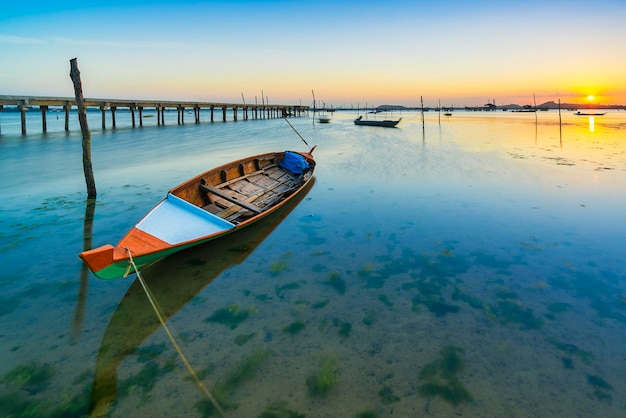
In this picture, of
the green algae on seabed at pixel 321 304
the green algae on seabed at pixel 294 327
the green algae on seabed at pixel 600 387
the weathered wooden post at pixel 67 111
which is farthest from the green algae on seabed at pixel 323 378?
the weathered wooden post at pixel 67 111

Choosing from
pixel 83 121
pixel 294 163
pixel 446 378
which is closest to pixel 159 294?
pixel 446 378

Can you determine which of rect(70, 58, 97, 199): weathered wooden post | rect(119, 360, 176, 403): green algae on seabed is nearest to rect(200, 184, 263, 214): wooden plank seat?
rect(70, 58, 97, 199): weathered wooden post

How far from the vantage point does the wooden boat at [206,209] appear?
473 cm

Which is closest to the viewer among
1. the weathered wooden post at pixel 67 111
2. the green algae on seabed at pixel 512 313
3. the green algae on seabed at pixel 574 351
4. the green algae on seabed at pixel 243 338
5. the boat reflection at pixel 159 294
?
the boat reflection at pixel 159 294

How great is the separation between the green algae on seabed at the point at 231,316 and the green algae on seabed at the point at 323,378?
1474 millimetres

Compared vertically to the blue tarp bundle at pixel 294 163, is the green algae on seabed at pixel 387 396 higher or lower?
lower

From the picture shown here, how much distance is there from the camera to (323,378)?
12.4ft

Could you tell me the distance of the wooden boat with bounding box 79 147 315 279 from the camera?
473 centimetres

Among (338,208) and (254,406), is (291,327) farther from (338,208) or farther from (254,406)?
(338,208)

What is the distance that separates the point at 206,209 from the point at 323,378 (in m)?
6.06

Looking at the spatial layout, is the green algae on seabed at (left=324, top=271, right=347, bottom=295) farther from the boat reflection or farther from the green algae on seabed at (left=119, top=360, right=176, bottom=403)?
the green algae on seabed at (left=119, top=360, right=176, bottom=403)

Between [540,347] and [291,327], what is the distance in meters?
3.34

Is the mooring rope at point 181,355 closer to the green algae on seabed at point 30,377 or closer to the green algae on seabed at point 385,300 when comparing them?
the green algae on seabed at point 30,377

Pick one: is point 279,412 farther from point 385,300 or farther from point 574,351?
point 574,351
